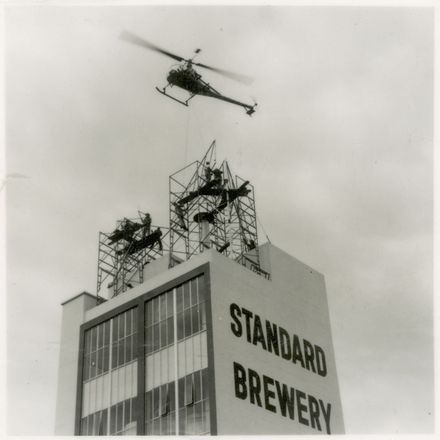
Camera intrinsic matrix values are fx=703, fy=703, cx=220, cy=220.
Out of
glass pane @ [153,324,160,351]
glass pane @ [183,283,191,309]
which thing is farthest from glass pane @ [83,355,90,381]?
glass pane @ [183,283,191,309]

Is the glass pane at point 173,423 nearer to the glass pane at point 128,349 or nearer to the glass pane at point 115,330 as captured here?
the glass pane at point 128,349

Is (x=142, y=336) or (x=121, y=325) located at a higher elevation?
(x=121, y=325)

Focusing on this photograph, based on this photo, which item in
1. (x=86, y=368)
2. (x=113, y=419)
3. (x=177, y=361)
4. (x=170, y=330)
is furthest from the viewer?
(x=86, y=368)

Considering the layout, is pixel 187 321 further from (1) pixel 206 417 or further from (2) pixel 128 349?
(1) pixel 206 417

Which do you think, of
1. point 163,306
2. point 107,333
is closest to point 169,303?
point 163,306

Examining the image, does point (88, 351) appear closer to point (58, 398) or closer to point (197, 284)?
point (58, 398)

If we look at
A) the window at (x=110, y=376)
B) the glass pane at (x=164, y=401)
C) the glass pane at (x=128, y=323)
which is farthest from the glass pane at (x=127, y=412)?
the glass pane at (x=128, y=323)
